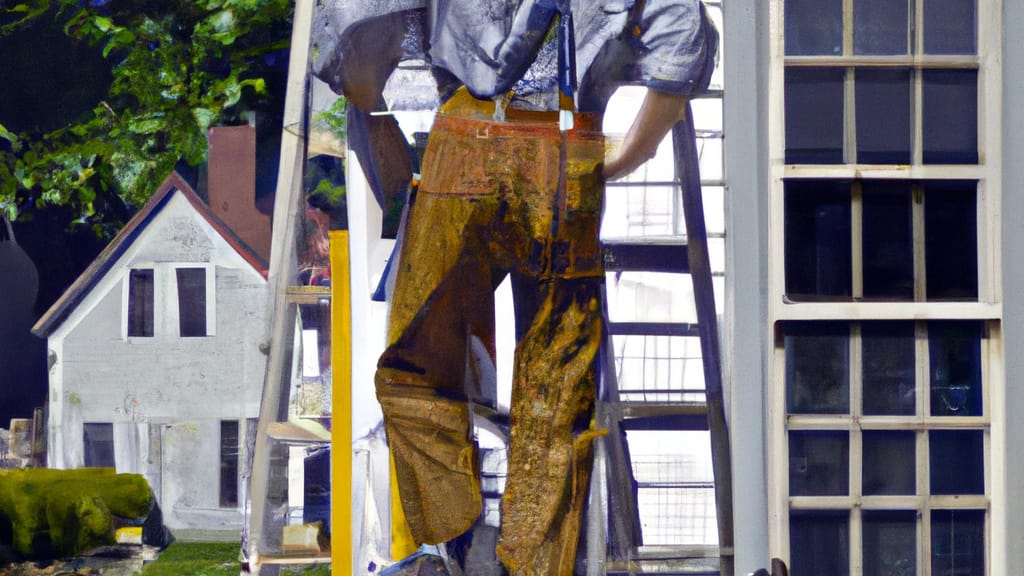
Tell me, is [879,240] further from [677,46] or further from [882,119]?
[677,46]

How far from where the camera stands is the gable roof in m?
3.62

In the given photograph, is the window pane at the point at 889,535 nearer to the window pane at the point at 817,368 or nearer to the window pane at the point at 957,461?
the window pane at the point at 957,461

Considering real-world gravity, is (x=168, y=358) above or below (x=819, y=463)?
above

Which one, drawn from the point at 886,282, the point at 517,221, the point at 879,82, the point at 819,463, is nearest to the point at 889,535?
the point at 819,463

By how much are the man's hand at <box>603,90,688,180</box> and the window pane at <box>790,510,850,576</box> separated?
1.25m

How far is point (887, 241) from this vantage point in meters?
3.58

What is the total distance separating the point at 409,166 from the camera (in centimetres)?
351

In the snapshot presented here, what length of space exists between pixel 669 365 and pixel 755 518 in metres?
0.57

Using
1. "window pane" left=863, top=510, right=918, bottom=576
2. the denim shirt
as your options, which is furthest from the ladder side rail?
"window pane" left=863, top=510, right=918, bottom=576

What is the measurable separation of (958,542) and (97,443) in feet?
9.32

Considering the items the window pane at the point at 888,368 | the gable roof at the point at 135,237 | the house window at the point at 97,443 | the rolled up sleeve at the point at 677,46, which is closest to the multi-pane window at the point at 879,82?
the rolled up sleeve at the point at 677,46

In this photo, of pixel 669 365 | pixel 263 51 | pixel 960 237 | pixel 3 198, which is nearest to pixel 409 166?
pixel 263 51

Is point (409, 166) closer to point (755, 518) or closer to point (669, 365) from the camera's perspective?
point (669, 365)

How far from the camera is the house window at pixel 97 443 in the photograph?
3.58 meters
